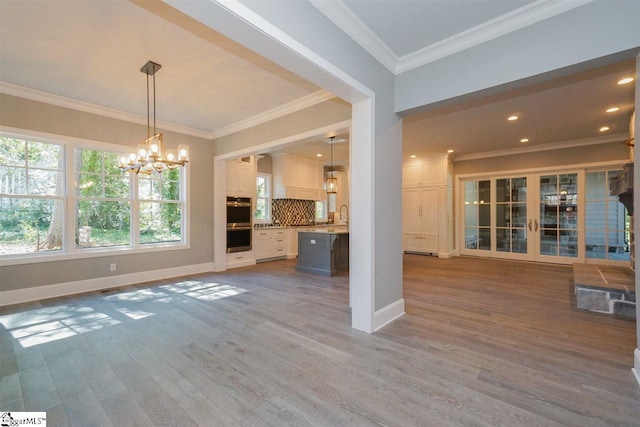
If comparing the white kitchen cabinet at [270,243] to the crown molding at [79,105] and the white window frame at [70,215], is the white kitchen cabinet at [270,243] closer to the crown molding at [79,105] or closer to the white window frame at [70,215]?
the white window frame at [70,215]

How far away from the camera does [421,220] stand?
8.15 m

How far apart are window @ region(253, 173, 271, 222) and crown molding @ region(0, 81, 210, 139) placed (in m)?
2.61

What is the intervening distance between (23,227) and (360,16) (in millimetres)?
5155

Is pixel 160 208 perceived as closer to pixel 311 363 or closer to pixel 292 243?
pixel 292 243

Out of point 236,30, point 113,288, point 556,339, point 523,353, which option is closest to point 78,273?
point 113,288

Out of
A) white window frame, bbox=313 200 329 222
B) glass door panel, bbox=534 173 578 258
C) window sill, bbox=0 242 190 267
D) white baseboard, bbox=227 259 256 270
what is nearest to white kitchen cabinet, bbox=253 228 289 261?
white baseboard, bbox=227 259 256 270

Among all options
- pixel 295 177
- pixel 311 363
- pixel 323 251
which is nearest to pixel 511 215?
pixel 323 251

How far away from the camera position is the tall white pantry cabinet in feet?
25.1

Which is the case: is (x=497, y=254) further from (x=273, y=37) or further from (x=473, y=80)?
(x=273, y=37)

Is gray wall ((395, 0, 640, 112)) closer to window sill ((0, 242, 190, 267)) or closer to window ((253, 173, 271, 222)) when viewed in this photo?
window sill ((0, 242, 190, 267))

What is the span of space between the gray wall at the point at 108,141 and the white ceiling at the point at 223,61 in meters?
0.22

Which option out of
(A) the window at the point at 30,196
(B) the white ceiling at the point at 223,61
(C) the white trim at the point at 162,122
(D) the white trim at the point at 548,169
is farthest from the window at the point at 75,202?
(D) the white trim at the point at 548,169

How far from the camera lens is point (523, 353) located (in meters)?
2.39

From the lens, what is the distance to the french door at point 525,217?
6406mm
